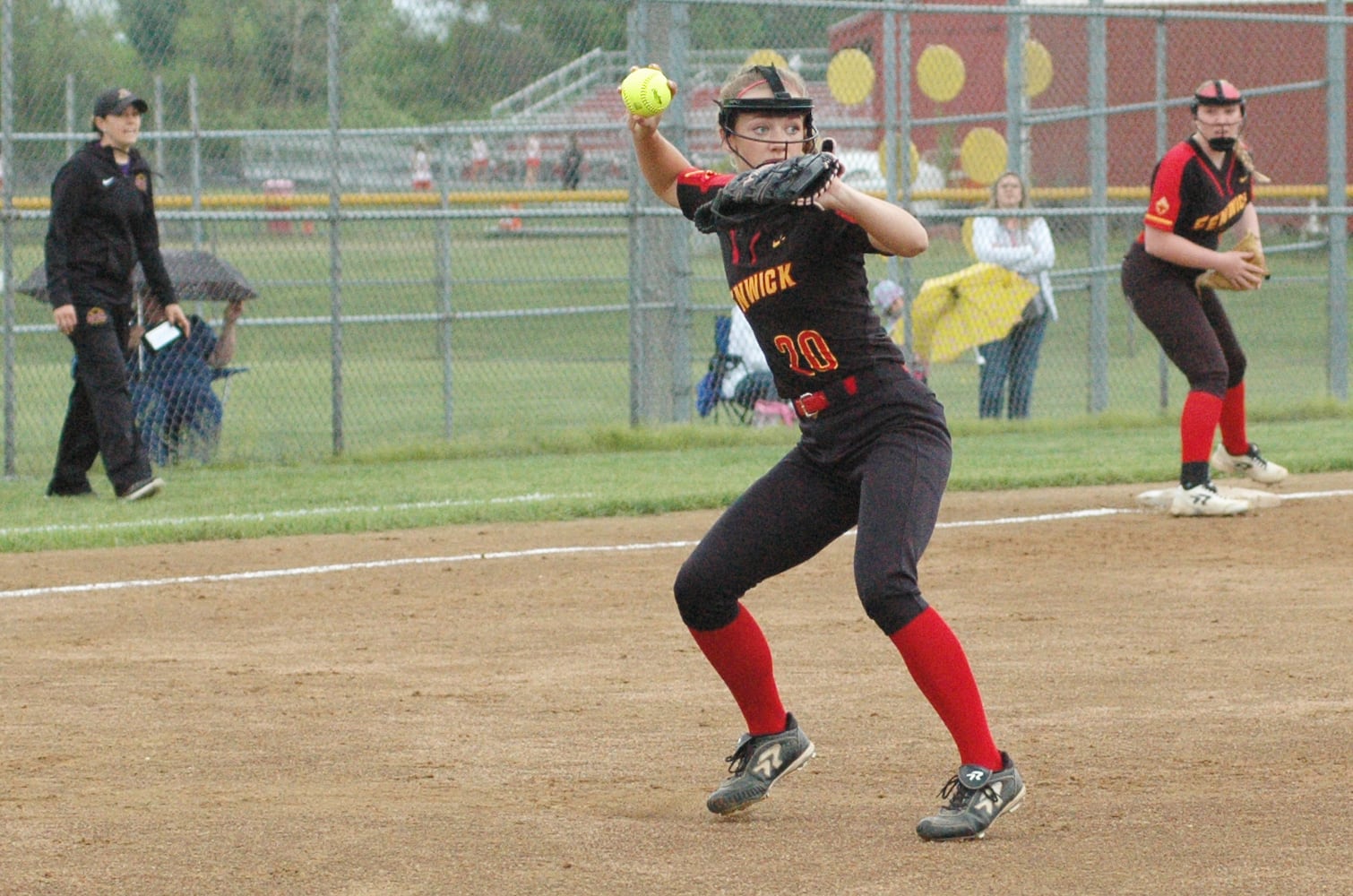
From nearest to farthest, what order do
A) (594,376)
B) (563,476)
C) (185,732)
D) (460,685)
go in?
1. (185,732)
2. (460,685)
3. (563,476)
4. (594,376)

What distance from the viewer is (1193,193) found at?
28.3ft

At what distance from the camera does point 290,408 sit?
14039 millimetres

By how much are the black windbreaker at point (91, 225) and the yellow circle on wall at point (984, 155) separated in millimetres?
7363

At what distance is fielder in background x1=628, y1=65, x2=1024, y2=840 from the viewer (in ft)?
13.3

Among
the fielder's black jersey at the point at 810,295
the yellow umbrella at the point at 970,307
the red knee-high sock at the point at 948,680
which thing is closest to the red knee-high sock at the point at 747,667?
the red knee-high sock at the point at 948,680

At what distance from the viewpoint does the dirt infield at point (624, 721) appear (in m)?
3.85

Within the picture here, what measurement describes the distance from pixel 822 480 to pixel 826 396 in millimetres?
213

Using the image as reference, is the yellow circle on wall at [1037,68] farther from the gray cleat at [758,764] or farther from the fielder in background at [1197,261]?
the gray cleat at [758,764]

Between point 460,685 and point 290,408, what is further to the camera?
point 290,408

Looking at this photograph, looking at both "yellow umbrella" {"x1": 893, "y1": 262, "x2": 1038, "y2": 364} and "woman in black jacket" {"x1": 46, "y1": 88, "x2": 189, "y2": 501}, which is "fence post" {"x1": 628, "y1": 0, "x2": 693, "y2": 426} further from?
"woman in black jacket" {"x1": 46, "y1": 88, "x2": 189, "y2": 501}

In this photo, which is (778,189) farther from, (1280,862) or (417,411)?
(417,411)

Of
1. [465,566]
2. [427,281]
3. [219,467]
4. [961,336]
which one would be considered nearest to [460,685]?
[465,566]

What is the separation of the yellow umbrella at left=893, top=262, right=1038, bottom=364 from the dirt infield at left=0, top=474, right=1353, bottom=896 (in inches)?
174

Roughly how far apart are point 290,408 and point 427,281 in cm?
143
